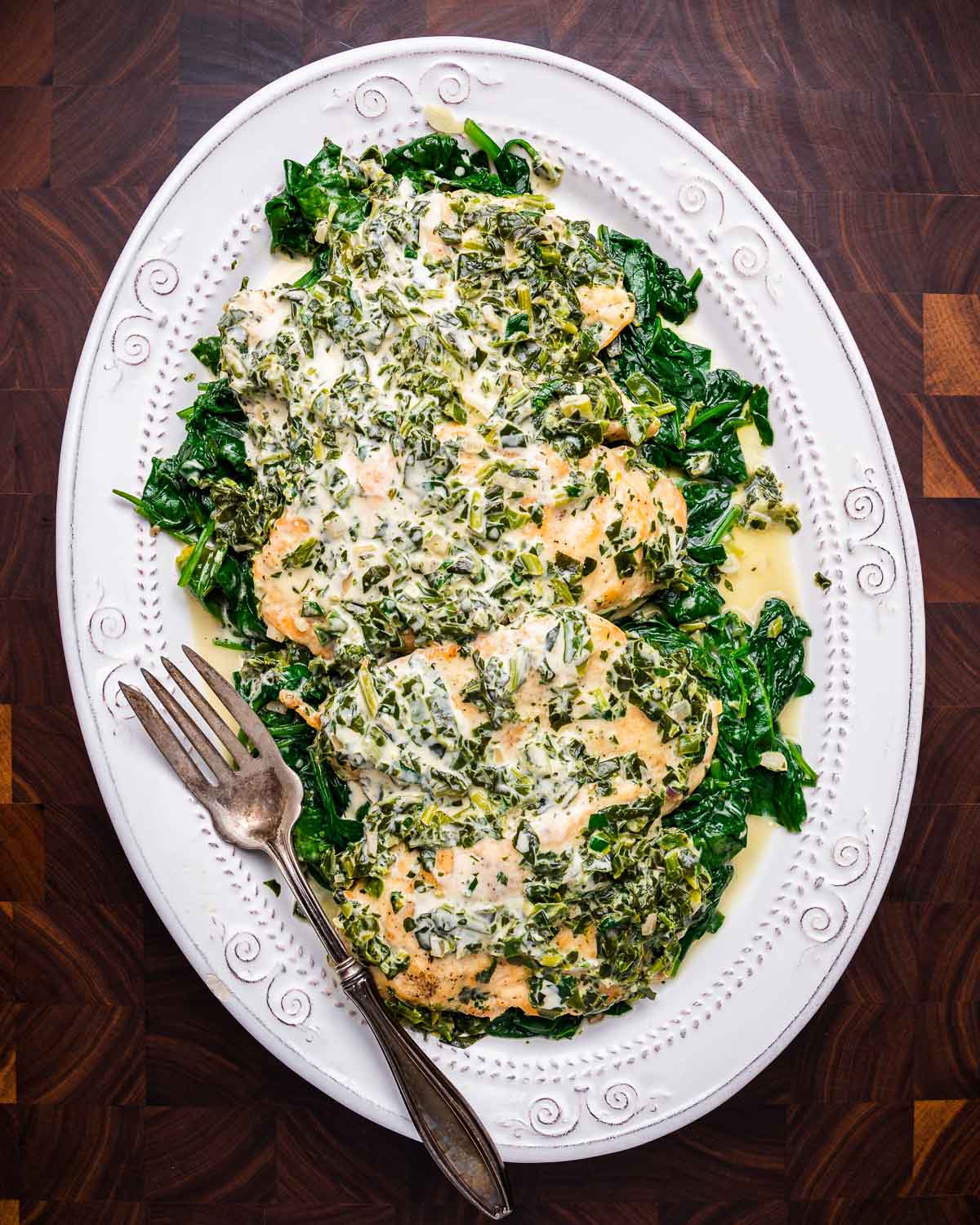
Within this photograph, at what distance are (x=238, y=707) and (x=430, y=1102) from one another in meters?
1.64

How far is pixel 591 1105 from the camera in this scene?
3.82m

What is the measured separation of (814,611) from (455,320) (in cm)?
188

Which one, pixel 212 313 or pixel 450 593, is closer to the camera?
pixel 450 593

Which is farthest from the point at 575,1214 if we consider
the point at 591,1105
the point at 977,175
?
the point at 977,175

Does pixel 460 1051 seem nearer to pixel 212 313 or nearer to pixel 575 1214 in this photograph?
pixel 575 1214

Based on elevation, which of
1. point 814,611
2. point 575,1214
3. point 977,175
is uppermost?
point 977,175

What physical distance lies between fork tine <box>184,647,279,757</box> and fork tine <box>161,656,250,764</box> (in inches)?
2.3

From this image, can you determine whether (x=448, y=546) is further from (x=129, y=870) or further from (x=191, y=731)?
(x=129, y=870)

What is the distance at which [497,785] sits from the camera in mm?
3352

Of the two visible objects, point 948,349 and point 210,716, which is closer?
point 210,716

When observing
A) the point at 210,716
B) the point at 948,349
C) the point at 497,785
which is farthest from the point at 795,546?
the point at 210,716

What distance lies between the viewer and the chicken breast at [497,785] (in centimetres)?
334

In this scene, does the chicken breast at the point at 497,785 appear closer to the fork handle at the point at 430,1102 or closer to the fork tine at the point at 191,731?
the fork handle at the point at 430,1102

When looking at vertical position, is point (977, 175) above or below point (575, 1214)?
above
